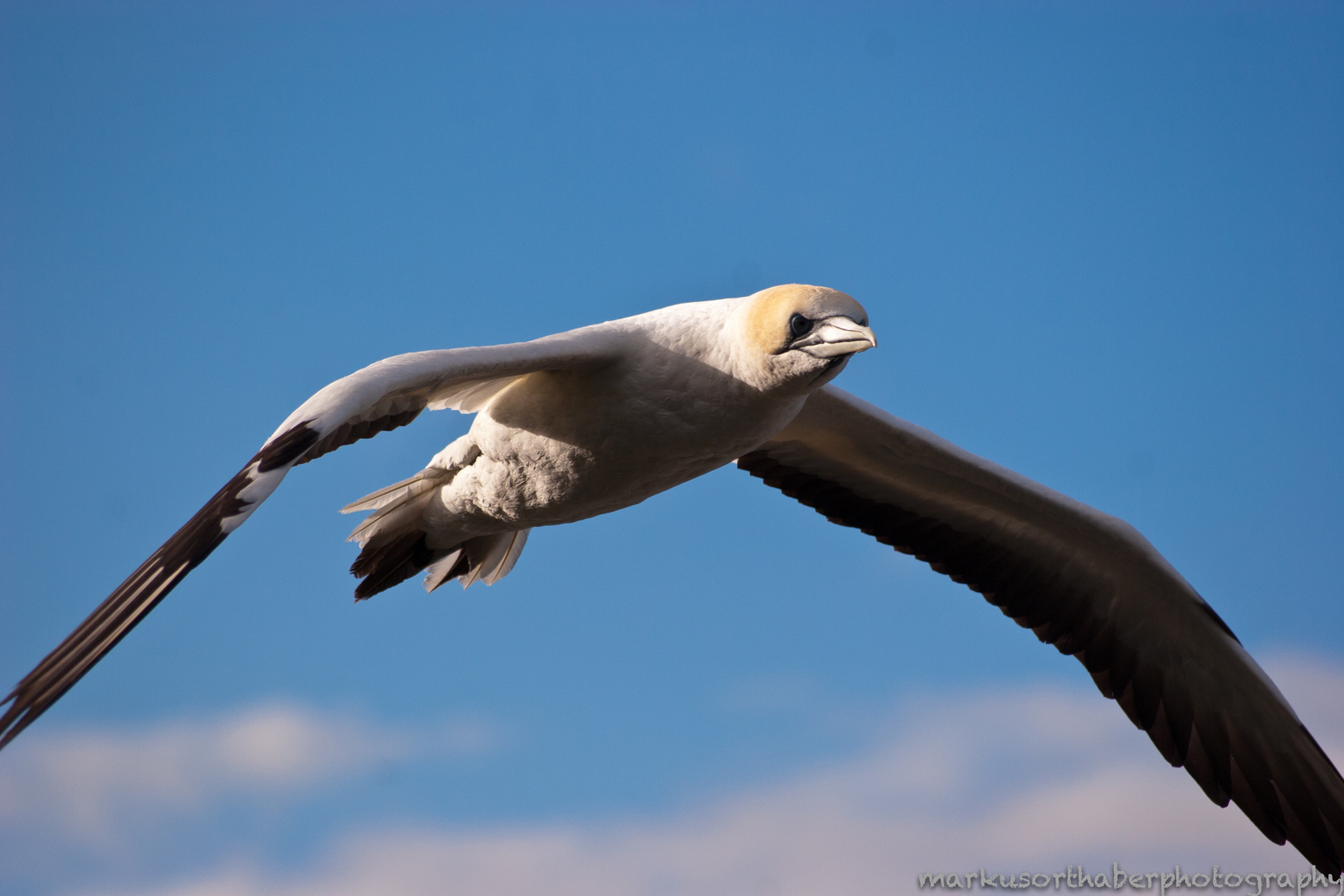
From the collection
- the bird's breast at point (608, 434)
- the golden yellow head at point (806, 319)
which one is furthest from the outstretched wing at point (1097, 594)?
the golden yellow head at point (806, 319)

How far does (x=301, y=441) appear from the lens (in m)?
6.61

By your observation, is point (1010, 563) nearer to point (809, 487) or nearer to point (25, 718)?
point (809, 487)

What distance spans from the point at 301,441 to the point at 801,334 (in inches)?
107

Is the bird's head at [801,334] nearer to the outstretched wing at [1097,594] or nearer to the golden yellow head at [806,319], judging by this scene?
the golden yellow head at [806,319]

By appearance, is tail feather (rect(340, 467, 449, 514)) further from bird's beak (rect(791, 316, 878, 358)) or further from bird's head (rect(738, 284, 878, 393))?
bird's beak (rect(791, 316, 878, 358))

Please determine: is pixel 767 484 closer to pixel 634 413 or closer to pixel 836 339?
pixel 634 413

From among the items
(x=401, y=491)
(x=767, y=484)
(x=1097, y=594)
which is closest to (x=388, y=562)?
(x=401, y=491)

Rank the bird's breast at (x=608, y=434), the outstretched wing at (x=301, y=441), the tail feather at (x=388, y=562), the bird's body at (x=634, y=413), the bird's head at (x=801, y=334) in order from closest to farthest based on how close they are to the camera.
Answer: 1. the outstretched wing at (x=301, y=441)
2. the bird's head at (x=801, y=334)
3. the bird's body at (x=634, y=413)
4. the bird's breast at (x=608, y=434)
5. the tail feather at (x=388, y=562)

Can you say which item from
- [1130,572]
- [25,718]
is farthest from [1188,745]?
[25,718]

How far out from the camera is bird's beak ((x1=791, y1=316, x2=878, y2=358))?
23.2ft

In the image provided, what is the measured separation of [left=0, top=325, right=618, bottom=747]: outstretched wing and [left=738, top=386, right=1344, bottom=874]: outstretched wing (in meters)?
3.05

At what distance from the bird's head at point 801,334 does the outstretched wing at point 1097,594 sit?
8.54 ft

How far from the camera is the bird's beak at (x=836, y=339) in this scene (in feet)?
23.2

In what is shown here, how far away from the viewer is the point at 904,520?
10852 millimetres
